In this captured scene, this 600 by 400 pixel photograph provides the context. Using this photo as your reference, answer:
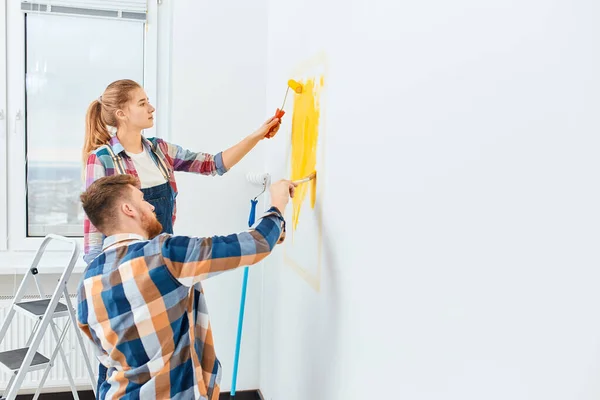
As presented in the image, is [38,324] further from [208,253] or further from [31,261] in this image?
[208,253]

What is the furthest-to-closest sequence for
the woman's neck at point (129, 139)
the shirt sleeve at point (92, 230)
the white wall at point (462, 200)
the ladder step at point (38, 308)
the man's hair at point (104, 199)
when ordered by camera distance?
1. the ladder step at point (38, 308)
2. the woman's neck at point (129, 139)
3. the shirt sleeve at point (92, 230)
4. the man's hair at point (104, 199)
5. the white wall at point (462, 200)

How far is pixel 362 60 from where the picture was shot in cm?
144

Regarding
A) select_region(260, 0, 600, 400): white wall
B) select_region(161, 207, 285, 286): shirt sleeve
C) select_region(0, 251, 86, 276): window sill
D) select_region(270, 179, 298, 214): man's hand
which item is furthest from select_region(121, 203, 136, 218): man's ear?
select_region(0, 251, 86, 276): window sill

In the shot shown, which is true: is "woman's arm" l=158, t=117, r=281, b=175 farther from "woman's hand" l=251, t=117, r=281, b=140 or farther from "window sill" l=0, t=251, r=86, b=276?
"window sill" l=0, t=251, r=86, b=276

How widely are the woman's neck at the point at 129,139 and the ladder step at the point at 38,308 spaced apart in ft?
2.59

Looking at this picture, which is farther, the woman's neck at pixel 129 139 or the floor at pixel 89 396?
the floor at pixel 89 396

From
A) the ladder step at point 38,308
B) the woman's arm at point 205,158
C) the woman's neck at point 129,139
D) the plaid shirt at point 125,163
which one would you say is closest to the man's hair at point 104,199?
the plaid shirt at point 125,163

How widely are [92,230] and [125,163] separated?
0.25 metres

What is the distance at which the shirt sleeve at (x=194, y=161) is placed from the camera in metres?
2.25

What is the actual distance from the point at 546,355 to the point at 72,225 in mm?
2634

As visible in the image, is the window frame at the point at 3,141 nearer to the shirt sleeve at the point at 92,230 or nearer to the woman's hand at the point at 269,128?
the shirt sleeve at the point at 92,230

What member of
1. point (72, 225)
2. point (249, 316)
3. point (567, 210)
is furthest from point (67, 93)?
point (567, 210)

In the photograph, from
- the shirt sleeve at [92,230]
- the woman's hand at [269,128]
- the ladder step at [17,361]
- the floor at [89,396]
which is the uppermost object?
the woman's hand at [269,128]

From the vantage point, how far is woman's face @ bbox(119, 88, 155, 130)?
205 centimetres
